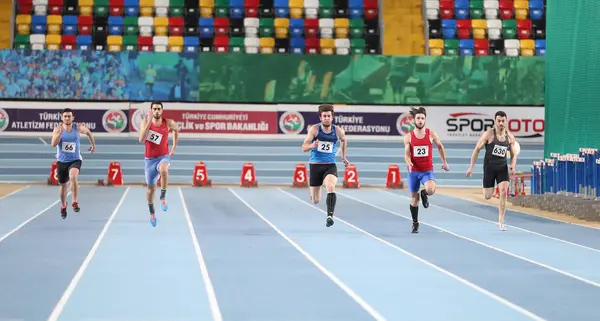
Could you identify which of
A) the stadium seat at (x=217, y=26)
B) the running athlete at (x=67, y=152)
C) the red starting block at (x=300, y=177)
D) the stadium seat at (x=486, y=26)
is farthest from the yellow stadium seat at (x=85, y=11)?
the running athlete at (x=67, y=152)

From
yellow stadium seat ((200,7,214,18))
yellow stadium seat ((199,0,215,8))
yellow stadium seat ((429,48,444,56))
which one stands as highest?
yellow stadium seat ((199,0,215,8))

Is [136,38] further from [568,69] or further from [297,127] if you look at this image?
[568,69]

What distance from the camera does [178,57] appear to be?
33375 mm

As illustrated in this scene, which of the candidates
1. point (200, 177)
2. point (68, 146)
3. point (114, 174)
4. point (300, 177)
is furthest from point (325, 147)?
point (114, 174)

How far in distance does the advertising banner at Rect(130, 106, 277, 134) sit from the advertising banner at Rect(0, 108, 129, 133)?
0.42 m

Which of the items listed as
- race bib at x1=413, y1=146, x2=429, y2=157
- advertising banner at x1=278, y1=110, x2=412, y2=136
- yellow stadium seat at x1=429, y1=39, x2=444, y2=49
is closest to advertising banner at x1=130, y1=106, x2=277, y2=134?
advertising banner at x1=278, y1=110, x2=412, y2=136

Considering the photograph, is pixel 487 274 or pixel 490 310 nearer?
pixel 490 310

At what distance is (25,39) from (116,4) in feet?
10.2

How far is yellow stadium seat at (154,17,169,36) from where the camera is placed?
3597cm

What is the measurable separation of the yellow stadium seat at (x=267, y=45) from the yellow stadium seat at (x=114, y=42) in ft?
13.8

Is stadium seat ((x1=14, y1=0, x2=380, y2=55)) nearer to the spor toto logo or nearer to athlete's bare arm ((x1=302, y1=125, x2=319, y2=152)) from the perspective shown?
the spor toto logo

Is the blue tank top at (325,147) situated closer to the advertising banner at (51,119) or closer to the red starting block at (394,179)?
the red starting block at (394,179)

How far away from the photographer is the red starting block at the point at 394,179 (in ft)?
106

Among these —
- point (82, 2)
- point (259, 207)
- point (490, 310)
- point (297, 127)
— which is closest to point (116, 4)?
point (82, 2)
